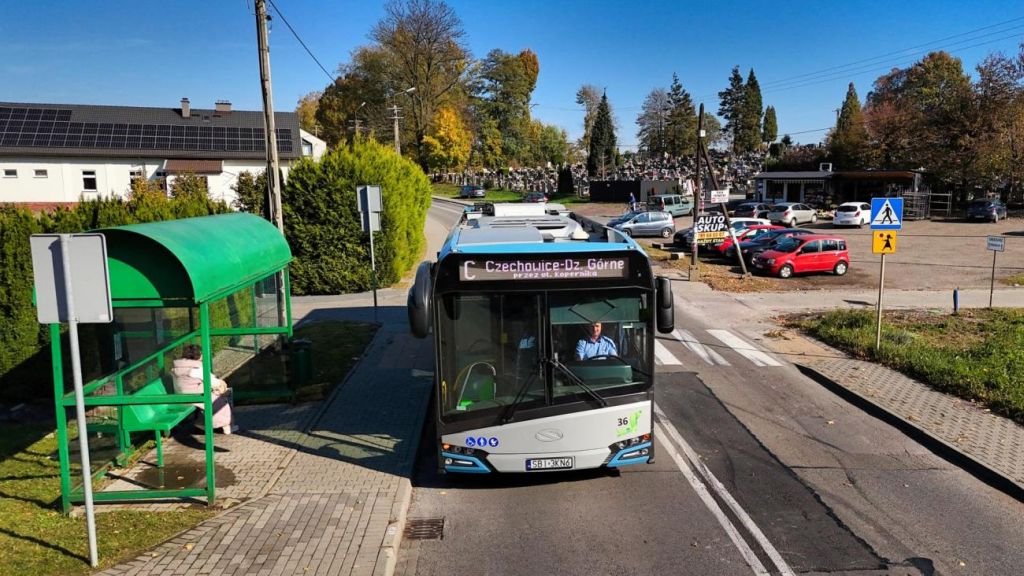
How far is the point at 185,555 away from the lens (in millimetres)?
6055

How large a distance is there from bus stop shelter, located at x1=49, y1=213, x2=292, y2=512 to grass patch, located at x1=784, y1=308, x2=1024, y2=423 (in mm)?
10626

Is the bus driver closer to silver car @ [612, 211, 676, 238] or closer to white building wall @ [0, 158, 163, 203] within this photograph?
silver car @ [612, 211, 676, 238]

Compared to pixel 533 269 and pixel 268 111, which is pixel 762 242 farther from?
pixel 533 269

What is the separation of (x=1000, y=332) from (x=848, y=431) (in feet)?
26.1

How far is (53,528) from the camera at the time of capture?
658 cm

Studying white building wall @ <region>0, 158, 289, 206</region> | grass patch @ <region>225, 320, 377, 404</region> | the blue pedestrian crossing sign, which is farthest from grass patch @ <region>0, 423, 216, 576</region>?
white building wall @ <region>0, 158, 289, 206</region>

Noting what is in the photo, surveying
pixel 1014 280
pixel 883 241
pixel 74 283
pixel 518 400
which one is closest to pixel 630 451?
pixel 518 400

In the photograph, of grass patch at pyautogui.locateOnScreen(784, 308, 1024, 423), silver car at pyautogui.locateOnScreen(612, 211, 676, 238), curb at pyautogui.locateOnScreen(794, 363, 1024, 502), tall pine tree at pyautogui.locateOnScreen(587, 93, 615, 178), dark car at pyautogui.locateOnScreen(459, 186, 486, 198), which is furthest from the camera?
tall pine tree at pyautogui.locateOnScreen(587, 93, 615, 178)

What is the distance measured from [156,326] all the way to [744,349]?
441 inches

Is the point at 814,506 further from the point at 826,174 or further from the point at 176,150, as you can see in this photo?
the point at 826,174

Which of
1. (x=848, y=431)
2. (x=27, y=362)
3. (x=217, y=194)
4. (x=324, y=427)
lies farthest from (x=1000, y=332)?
(x=217, y=194)

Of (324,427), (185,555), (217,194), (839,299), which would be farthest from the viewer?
(217,194)

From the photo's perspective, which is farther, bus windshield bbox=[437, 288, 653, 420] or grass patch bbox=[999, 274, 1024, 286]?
grass patch bbox=[999, 274, 1024, 286]

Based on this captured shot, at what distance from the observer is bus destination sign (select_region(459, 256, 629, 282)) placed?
7.05m
